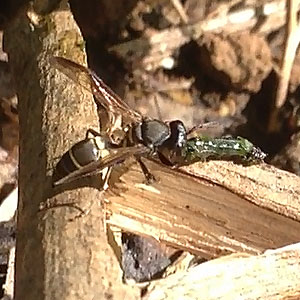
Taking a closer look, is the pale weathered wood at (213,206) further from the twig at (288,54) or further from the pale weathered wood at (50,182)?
the twig at (288,54)

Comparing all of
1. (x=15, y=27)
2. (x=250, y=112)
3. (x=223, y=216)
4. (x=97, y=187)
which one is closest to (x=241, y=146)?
(x=223, y=216)

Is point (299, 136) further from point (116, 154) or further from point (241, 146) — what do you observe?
point (116, 154)

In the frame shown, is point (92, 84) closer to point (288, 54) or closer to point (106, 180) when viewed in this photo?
point (106, 180)

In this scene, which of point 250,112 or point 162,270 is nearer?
point 162,270

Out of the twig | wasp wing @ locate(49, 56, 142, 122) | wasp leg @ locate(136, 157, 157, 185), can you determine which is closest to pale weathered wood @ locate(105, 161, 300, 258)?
wasp leg @ locate(136, 157, 157, 185)

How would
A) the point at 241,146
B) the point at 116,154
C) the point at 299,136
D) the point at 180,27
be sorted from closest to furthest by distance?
1. the point at 116,154
2. the point at 241,146
3. the point at 299,136
4. the point at 180,27

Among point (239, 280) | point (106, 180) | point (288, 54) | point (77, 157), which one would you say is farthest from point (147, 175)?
point (288, 54)
